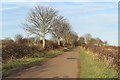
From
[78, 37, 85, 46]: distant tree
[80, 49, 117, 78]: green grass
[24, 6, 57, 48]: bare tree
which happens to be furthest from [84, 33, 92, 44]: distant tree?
[80, 49, 117, 78]: green grass

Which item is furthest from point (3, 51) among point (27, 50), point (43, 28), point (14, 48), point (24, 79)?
point (43, 28)

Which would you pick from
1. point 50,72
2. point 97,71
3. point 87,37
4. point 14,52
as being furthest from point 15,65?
point 87,37

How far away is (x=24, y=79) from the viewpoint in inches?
498

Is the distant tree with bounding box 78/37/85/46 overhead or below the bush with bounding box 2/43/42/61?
overhead

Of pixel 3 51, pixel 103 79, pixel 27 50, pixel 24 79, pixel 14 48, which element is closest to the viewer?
pixel 24 79

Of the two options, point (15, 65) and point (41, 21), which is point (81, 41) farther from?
point (15, 65)

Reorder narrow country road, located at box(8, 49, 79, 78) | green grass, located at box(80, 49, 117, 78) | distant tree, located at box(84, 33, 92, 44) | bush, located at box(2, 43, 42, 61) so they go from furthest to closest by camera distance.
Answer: distant tree, located at box(84, 33, 92, 44)
bush, located at box(2, 43, 42, 61)
green grass, located at box(80, 49, 117, 78)
narrow country road, located at box(8, 49, 79, 78)

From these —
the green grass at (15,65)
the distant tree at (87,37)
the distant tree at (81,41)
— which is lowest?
the green grass at (15,65)

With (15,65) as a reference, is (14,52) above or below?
above

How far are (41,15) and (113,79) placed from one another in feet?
136

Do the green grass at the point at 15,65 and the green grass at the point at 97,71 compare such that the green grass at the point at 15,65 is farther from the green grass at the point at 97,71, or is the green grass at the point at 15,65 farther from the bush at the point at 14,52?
the green grass at the point at 97,71

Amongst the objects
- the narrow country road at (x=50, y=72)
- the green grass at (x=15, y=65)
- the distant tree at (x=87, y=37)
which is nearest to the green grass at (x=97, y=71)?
the narrow country road at (x=50, y=72)

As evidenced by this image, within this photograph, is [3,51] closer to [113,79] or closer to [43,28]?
[113,79]

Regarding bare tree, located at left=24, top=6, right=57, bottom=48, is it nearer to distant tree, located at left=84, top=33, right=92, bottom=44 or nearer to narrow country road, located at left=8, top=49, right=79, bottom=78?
narrow country road, located at left=8, top=49, right=79, bottom=78
